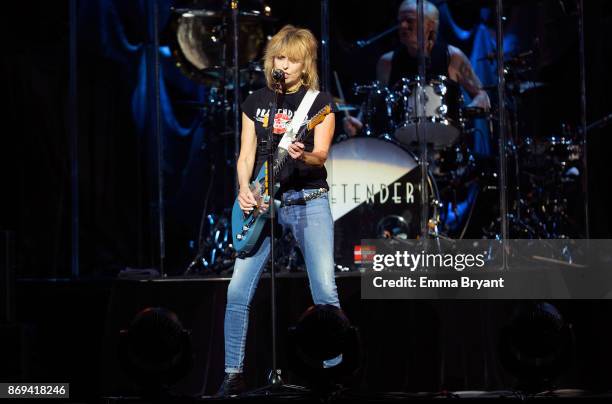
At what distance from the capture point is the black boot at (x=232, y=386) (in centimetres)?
459

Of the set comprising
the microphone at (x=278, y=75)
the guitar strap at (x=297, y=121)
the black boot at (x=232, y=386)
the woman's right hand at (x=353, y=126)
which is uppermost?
the microphone at (x=278, y=75)

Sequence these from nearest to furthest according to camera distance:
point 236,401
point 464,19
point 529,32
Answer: point 236,401, point 529,32, point 464,19

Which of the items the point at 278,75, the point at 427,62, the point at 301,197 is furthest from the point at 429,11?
the point at 278,75

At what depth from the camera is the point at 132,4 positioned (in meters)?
8.46

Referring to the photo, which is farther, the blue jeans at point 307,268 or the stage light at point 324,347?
the blue jeans at point 307,268

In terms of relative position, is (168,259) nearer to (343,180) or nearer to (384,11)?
(343,180)

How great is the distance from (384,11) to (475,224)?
2.43 m

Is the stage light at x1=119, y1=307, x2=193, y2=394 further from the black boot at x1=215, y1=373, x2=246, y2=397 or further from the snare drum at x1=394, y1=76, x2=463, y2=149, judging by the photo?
the snare drum at x1=394, y1=76, x2=463, y2=149

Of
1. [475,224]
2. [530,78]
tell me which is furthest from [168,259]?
[530,78]

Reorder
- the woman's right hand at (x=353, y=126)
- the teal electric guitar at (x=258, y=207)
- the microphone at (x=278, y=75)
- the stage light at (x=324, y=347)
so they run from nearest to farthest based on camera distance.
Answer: the microphone at (x=278, y=75) < the stage light at (x=324, y=347) < the teal electric guitar at (x=258, y=207) < the woman's right hand at (x=353, y=126)

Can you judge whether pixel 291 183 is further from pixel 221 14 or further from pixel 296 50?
pixel 221 14

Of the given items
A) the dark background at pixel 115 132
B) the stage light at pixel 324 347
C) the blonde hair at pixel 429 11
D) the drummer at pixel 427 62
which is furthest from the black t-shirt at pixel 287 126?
the dark background at pixel 115 132

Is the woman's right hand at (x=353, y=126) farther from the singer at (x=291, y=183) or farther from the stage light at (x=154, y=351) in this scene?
the stage light at (x=154, y=351)

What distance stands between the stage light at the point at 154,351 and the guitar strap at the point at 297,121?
1.11 m
